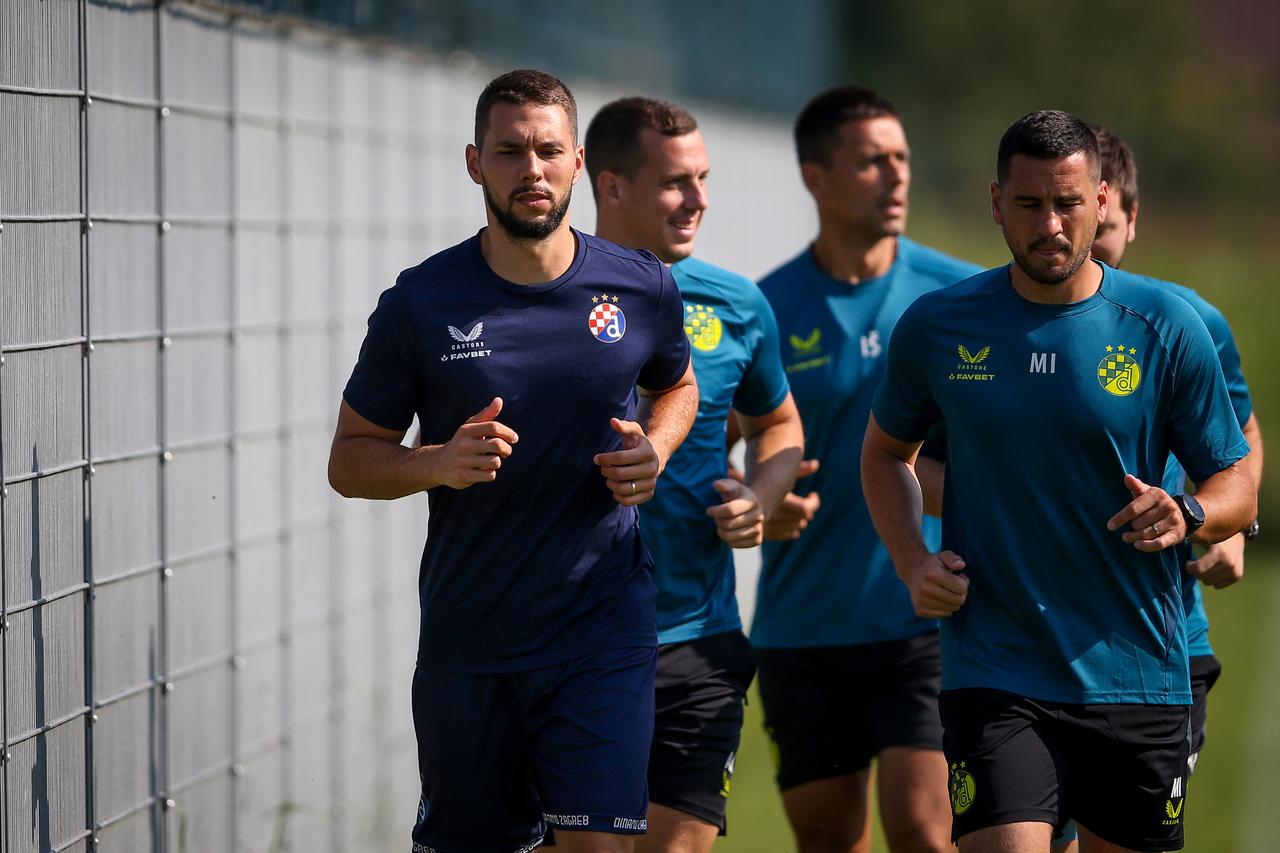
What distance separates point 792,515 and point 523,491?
5.24 feet

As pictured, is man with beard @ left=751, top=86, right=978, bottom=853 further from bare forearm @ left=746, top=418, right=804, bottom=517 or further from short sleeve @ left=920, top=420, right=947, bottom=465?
short sleeve @ left=920, top=420, right=947, bottom=465

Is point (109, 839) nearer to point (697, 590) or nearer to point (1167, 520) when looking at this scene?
point (697, 590)

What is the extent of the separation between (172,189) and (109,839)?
1.94m

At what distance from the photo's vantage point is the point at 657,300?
480 centimetres

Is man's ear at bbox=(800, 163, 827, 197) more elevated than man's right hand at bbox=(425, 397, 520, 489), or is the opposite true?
man's ear at bbox=(800, 163, 827, 197)

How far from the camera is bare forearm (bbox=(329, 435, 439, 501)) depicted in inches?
172

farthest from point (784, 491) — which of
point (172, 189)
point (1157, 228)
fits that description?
point (1157, 228)

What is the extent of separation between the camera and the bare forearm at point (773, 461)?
5533 mm

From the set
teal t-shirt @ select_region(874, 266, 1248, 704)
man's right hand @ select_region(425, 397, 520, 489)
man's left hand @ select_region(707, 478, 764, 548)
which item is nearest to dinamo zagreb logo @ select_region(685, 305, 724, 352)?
man's left hand @ select_region(707, 478, 764, 548)

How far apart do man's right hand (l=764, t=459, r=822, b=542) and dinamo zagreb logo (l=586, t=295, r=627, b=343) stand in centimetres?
138

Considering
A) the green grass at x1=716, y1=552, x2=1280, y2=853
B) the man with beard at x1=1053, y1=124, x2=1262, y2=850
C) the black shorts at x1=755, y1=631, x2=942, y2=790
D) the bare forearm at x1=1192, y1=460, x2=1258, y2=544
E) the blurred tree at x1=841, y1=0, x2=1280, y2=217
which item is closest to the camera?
the bare forearm at x1=1192, y1=460, x2=1258, y2=544

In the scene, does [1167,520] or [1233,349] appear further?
[1233,349]

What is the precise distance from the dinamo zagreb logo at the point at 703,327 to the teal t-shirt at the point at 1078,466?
1056 millimetres

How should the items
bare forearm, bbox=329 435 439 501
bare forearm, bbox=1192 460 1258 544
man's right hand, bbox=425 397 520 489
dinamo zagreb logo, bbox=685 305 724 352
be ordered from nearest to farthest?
1. man's right hand, bbox=425 397 520 489
2. bare forearm, bbox=329 435 439 501
3. bare forearm, bbox=1192 460 1258 544
4. dinamo zagreb logo, bbox=685 305 724 352
